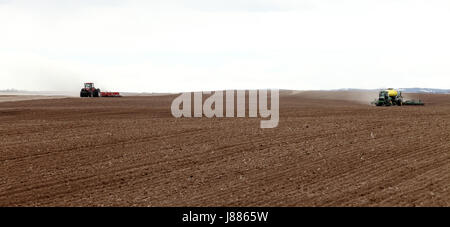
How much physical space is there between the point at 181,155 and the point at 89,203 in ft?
18.3

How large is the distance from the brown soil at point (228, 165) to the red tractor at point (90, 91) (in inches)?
1553

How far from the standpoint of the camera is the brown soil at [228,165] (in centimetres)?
1169

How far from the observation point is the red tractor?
6231cm

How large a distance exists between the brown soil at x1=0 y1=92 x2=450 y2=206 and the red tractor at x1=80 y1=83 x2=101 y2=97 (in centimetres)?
3946

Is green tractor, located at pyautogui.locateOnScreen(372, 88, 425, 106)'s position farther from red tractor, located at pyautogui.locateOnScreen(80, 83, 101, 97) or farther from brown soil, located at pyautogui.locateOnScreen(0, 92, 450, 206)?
red tractor, located at pyautogui.locateOnScreen(80, 83, 101, 97)

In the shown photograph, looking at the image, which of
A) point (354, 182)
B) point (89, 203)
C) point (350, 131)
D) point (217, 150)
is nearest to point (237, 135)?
point (217, 150)

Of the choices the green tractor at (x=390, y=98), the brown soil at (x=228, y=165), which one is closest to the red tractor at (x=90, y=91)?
the green tractor at (x=390, y=98)

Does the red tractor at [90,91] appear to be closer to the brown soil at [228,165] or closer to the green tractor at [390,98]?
the green tractor at [390,98]

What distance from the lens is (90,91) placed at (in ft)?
Result: 205

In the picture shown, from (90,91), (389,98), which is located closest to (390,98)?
(389,98)

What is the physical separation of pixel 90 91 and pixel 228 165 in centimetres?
5038

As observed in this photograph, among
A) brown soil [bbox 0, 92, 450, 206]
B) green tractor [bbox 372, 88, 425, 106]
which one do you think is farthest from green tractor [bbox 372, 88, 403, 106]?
brown soil [bbox 0, 92, 450, 206]

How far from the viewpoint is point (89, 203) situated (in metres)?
11.4
